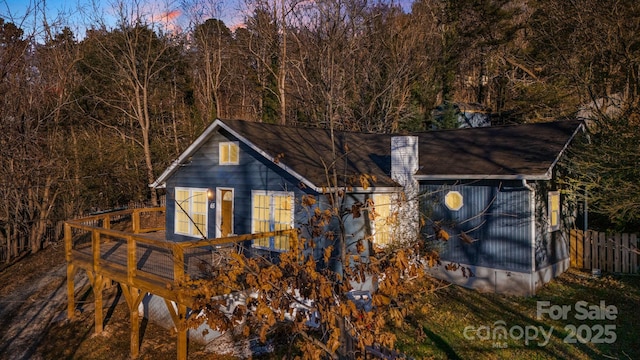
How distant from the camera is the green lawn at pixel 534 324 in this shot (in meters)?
8.64

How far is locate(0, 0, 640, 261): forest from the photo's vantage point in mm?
21422

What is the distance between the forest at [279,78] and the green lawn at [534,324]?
9982 mm

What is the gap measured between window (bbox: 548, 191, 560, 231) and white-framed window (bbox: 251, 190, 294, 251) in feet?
24.9

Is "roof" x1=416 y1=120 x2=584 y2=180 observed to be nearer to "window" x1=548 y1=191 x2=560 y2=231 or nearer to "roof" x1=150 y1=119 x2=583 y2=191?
"roof" x1=150 y1=119 x2=583 y2=191

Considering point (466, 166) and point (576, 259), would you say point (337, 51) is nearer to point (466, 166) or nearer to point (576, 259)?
point (466, 166)

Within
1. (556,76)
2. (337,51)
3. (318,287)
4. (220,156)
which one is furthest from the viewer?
(337,51)

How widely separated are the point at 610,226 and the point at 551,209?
592 cm

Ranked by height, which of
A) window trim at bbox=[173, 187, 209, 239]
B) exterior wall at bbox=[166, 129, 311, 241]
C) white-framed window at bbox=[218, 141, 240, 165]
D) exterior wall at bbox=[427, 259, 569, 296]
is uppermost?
white-framed window at bbox=[218, 141, 240, 165]

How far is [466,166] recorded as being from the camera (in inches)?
513

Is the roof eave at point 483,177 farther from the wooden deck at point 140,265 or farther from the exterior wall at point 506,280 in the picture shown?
the wooden deck at point 140,265

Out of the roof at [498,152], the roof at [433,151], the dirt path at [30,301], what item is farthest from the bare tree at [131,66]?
the roof at [498,152]

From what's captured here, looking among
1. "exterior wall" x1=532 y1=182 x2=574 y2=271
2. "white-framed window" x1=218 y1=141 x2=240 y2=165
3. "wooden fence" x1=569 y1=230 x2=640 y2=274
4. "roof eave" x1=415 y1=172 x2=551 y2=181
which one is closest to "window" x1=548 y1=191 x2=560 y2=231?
"exterior wall" x1=532 y1=182 x2=574 y2=271

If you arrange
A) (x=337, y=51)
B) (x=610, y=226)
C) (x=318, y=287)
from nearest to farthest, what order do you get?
(x=318, y=287) < (x=610, y=226) < (x=337, y=51)

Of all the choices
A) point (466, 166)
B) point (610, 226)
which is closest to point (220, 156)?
point (466, 166)
